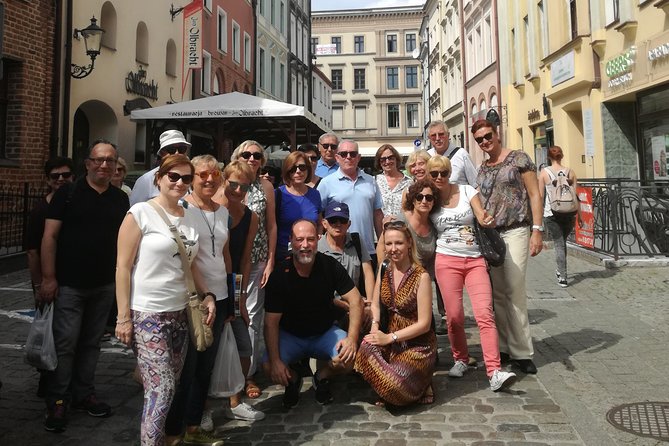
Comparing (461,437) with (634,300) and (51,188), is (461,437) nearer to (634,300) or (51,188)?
(51,188)

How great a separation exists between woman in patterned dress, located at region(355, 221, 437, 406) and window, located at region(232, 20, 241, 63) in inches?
822

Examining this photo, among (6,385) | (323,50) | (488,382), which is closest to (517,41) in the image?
(488,382)

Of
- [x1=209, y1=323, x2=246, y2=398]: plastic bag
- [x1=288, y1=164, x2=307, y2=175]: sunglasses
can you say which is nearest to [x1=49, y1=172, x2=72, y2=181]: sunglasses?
[x1=288, y1=164, x2=307, y2=175]: sunglasses

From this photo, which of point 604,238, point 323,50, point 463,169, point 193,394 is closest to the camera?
point 193,394

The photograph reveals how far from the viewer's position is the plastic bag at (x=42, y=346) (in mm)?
3594

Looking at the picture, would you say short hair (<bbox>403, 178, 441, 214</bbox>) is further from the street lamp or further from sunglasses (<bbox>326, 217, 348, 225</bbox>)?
the street lamp

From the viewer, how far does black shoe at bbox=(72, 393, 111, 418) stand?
388 centimetres

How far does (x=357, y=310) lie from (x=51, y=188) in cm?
268

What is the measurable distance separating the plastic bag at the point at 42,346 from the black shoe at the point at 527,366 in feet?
11.6

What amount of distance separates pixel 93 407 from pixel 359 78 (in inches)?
2197

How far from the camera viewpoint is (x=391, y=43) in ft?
188

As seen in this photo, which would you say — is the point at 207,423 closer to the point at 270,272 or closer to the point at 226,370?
the point at 226,370

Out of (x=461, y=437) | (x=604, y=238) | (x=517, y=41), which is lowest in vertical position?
(x=461, y=437)

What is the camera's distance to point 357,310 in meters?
4.15
